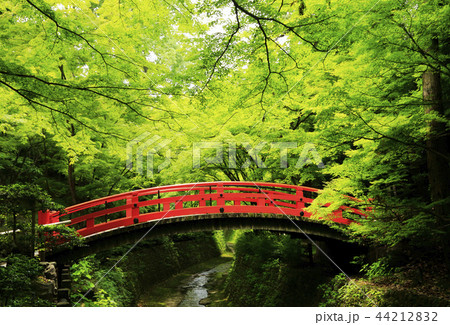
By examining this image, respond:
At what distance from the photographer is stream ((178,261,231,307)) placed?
12.7 m

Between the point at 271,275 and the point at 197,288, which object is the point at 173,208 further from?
the point at 197,288

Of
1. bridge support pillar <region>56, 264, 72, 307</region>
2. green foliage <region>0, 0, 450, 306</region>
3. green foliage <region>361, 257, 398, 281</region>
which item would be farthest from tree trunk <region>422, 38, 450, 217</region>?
bridge support pillar <region>56, 264, 72, 307</region>

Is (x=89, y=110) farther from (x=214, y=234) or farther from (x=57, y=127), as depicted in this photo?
(x=214, y=234)

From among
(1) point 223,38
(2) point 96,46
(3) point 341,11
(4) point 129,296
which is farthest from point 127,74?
(4) point 129,296

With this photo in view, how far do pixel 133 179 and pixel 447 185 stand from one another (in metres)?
8.95

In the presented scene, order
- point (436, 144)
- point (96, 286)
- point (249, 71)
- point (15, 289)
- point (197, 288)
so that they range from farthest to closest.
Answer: point (197, 288)
point (96, 286)
point (436, 144)
point (249, 71)
point (15, 289)

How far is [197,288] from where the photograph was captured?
1517 cm

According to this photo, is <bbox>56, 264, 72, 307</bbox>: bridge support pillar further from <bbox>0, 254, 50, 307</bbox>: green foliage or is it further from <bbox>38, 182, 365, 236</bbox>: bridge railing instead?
<bbox>0, 254, 50, 307</bbox>: green foliage

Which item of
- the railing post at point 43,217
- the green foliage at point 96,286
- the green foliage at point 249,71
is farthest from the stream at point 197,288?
the green foliage at point 249,71

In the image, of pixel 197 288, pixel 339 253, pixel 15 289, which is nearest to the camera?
pixel 15 289

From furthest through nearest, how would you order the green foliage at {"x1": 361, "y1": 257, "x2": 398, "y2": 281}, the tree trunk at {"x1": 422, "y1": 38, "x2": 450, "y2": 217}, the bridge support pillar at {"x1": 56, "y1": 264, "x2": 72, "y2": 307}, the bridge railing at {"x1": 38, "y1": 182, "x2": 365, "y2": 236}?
1. the bridge railing at {"x1": 38, "y1": 182, "x2": 365, "y2": 236}
2. the green foliage at {"x1": 361, "y1": 257, "x2": 398, "y2": 281}
3. the bridge support pillar at {"x1": 56, "y1": 264, "x2": 72, "y2": 307}
4. the tree trunk at {"x1": 422, "y1": 38, "x2": 450, "y2": 217}

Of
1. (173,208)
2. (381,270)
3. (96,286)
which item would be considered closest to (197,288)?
(96,286)

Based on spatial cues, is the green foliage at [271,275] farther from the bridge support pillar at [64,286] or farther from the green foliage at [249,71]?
the bridge support pillar at [64,286]

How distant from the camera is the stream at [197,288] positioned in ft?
41.7
